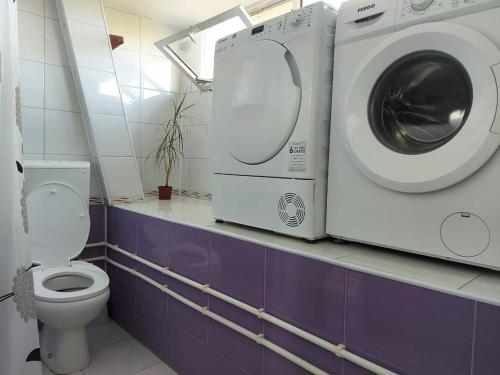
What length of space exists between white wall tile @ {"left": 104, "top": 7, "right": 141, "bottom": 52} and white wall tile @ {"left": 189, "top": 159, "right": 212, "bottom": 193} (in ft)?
3.12

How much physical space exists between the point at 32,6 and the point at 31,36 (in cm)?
18

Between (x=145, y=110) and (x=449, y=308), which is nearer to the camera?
(x=449, y=308)

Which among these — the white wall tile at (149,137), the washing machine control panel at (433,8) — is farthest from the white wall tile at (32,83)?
the washing machine control panel at (433,8)

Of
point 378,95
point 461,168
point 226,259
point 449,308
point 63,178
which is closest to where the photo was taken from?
point 449,308

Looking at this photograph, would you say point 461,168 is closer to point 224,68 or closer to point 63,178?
point 224,68

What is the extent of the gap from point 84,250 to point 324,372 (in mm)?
1748

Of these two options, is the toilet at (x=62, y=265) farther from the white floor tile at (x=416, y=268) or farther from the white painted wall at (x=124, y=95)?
the white floor tile at (x=416, y=268)

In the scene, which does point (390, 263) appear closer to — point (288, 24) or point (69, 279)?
point (288, 24)

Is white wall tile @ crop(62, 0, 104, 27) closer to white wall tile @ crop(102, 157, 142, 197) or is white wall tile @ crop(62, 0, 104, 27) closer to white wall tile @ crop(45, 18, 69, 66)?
white wall tile @ crop(45, 18, 69, 66)

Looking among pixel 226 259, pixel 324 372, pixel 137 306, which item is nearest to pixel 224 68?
pixel 226 259

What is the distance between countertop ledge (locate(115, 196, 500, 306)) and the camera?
88 cm

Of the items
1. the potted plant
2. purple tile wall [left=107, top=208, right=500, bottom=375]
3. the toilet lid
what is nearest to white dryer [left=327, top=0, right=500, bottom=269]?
purple tile wall [left=107, top=208, right=500, bottom=375]

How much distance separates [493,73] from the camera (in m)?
0.91

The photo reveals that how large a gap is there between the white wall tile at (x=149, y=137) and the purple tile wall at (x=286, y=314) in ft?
2.58
